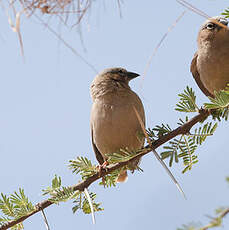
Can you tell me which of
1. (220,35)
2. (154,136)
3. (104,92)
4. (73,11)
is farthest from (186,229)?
(220,35)

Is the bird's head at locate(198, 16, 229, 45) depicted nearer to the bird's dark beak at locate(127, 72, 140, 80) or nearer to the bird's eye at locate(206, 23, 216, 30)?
the bird's eye at locate(206, 23, 216, 30)

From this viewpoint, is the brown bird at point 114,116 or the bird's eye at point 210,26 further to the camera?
the bird's eye at point 210,26

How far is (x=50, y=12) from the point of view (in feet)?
6.44

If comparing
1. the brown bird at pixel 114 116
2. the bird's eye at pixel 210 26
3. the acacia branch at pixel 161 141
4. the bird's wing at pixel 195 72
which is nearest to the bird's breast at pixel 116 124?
the brown bird at pixel 114 116

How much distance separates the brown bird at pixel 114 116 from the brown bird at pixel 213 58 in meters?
0.92

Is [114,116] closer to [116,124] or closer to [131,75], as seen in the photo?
[116,124]

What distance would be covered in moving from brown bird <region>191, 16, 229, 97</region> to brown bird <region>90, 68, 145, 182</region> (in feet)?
3.03

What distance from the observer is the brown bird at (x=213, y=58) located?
14.6 feet

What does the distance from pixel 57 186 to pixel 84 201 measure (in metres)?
0.29

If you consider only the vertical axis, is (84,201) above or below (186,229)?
above

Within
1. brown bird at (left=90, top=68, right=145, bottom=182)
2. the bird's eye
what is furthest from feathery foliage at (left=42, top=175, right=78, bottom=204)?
the bird's eye

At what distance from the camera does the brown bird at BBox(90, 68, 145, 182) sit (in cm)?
445

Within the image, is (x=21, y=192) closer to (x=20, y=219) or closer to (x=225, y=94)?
(x=20, y=219)

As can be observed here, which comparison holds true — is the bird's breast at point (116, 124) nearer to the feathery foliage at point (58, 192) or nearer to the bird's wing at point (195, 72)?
the bird's wing at point (195, 72)
